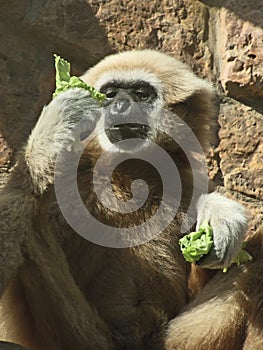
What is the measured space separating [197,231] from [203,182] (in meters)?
0.62

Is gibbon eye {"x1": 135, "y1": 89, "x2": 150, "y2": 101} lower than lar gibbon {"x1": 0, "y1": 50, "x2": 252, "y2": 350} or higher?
higher

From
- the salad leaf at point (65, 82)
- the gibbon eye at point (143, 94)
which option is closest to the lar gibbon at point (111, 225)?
the gibbon eye at point (143, 94)

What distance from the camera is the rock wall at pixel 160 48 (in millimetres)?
7770

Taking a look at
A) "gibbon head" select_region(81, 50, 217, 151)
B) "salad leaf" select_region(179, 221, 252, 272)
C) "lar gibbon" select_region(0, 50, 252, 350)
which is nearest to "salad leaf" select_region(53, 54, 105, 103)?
"lar gibbon" select_region(0, 50, 252, 350)

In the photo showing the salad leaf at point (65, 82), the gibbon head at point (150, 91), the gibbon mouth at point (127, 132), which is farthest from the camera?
the gibbon head at point (150, 91)

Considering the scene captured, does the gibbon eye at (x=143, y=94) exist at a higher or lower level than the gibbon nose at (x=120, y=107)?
higher

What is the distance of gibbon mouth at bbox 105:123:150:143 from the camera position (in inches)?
283

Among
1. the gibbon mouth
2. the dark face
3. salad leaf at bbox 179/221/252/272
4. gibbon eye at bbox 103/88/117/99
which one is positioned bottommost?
salad leaf at bbox 179/221/252/272

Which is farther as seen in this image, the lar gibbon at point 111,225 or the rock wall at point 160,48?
the rock wall at point 160,48

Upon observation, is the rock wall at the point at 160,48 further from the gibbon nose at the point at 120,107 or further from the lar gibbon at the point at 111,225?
the gibbon nose at the point at 120,107

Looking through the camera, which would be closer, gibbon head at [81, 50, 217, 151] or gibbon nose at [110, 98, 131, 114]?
→ gibbon nose at [110, 98, 131, 114]

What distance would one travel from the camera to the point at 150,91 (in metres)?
7.51

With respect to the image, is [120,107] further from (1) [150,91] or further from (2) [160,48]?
(2) [160,48]

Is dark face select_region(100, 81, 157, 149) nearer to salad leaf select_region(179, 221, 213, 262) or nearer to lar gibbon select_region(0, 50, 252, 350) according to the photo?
lar gibbon select_region(0, 50, 252, 350)
